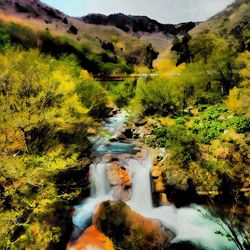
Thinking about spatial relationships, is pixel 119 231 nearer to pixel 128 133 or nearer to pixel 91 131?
pixel 91 131

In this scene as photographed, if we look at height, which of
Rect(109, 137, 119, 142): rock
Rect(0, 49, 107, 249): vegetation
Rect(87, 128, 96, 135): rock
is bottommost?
Rect(109, 137, 119, 142): rock

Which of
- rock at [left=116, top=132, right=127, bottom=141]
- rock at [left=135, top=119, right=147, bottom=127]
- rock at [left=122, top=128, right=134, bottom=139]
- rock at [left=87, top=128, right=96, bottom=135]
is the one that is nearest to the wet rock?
rock at [left=116, top=132, right=127, bottom=141]

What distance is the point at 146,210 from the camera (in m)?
22.6

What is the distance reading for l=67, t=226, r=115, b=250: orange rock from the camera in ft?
57.3

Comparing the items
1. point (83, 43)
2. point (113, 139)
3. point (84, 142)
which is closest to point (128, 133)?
point (113, 139)

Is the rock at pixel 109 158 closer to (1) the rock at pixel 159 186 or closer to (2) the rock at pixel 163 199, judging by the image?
(1) the rock at pixel 159 186

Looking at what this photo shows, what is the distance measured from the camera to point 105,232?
1830 centimetres

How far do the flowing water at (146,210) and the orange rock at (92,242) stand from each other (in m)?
0.80

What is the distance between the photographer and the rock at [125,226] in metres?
17.5

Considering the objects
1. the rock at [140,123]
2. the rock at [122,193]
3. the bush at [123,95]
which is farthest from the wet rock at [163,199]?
the bush at [123,95]

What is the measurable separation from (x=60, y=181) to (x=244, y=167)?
14586 mm

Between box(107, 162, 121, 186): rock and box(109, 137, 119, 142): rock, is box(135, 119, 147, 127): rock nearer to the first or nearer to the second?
box(109, 137, 119, 142): rock

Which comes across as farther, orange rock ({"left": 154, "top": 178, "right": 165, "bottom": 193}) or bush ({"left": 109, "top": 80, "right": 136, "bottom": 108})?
bush ({"left": 109, "top": 80, "right": 136, "bottom": 108})

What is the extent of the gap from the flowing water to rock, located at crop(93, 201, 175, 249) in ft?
4.72
